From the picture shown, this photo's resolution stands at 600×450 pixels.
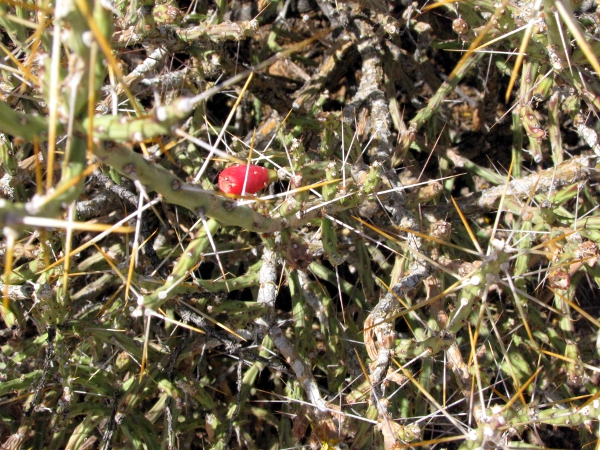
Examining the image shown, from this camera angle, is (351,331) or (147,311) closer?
(147,311)

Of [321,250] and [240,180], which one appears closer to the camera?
[240,180]

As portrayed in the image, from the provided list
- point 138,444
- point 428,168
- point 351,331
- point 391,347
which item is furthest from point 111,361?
point 428,168

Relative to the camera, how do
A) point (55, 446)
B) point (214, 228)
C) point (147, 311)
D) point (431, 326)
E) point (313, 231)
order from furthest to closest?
point (313, 231), point (55, 446), point (431, 326), point (214, 228), point (147, 311)

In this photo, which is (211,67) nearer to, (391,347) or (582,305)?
(391,347)

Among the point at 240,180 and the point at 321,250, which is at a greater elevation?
the point at 240,180

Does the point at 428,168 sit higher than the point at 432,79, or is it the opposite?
the point at 432,79
